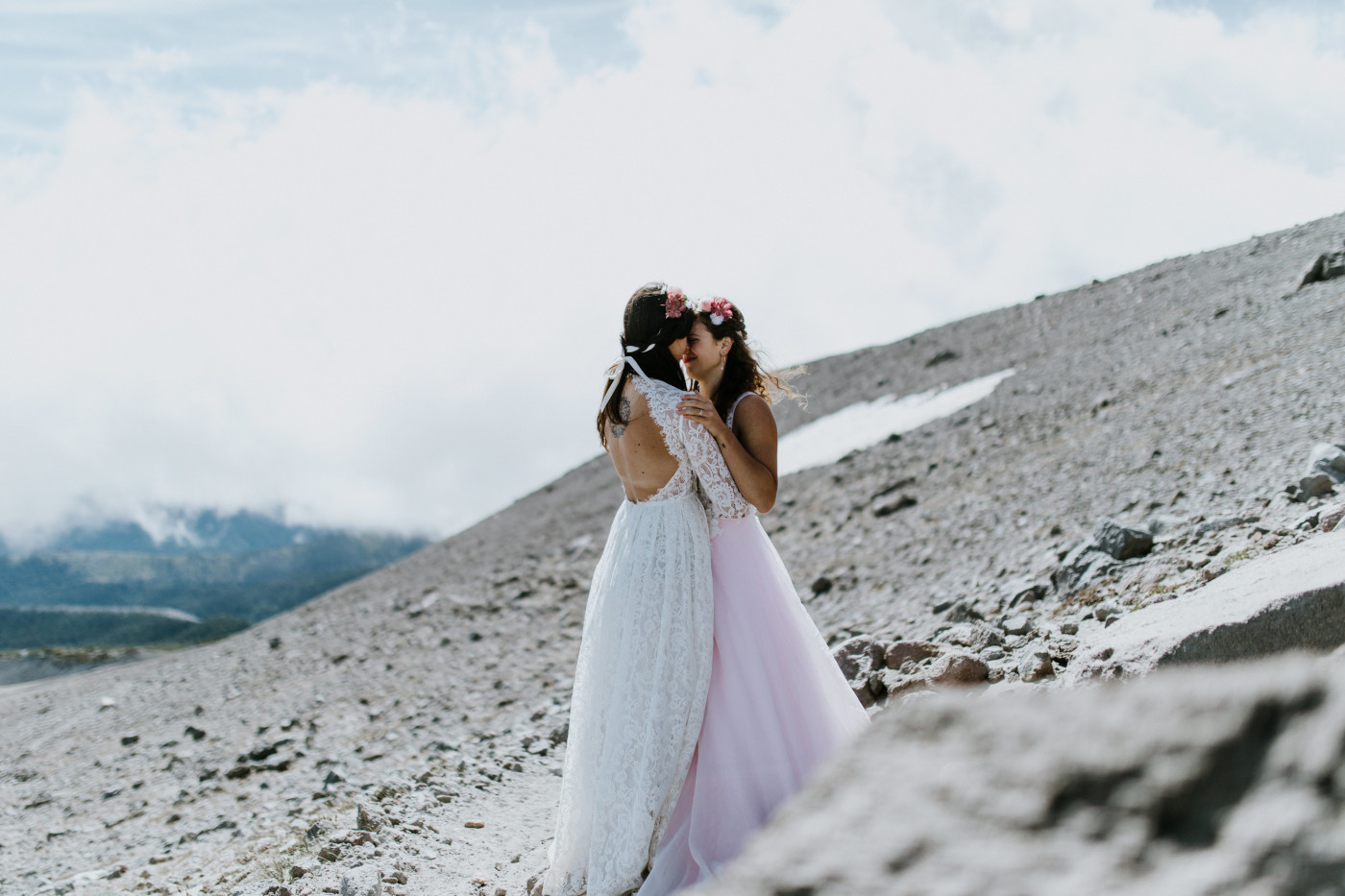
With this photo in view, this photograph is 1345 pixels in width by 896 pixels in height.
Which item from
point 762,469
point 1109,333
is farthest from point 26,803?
point 1109,333

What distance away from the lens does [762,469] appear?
175 inches

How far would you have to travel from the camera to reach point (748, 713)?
445cm

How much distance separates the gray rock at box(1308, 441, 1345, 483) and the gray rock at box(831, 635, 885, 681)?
390 cm

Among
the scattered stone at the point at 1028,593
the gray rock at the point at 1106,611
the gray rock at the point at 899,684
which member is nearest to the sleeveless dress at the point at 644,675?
the gray rock at the point at 899,684

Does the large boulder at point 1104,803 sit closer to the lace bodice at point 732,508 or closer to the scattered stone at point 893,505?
the lace bodice at point 732,508

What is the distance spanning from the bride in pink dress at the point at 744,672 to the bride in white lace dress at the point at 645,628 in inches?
3.5

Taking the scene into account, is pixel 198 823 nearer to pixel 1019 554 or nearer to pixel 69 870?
pixel 69 870

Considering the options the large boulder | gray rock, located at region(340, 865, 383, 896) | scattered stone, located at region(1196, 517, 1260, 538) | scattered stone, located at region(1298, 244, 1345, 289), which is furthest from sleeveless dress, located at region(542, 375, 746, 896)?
scattered stone, located at region(1298, 244, 1345, 289)

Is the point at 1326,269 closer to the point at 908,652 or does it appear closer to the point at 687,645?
the point at 908,652

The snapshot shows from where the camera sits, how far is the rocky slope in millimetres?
6488

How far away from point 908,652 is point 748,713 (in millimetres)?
2575

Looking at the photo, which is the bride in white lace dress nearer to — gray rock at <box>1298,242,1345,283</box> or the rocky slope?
the rocky slope

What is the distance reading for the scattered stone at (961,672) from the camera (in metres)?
5.84

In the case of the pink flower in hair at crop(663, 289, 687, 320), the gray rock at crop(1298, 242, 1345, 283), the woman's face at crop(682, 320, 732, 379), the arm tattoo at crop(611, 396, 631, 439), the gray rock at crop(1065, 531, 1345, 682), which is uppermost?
the pink flower in hair at crop(663, 289, 687, 320)
